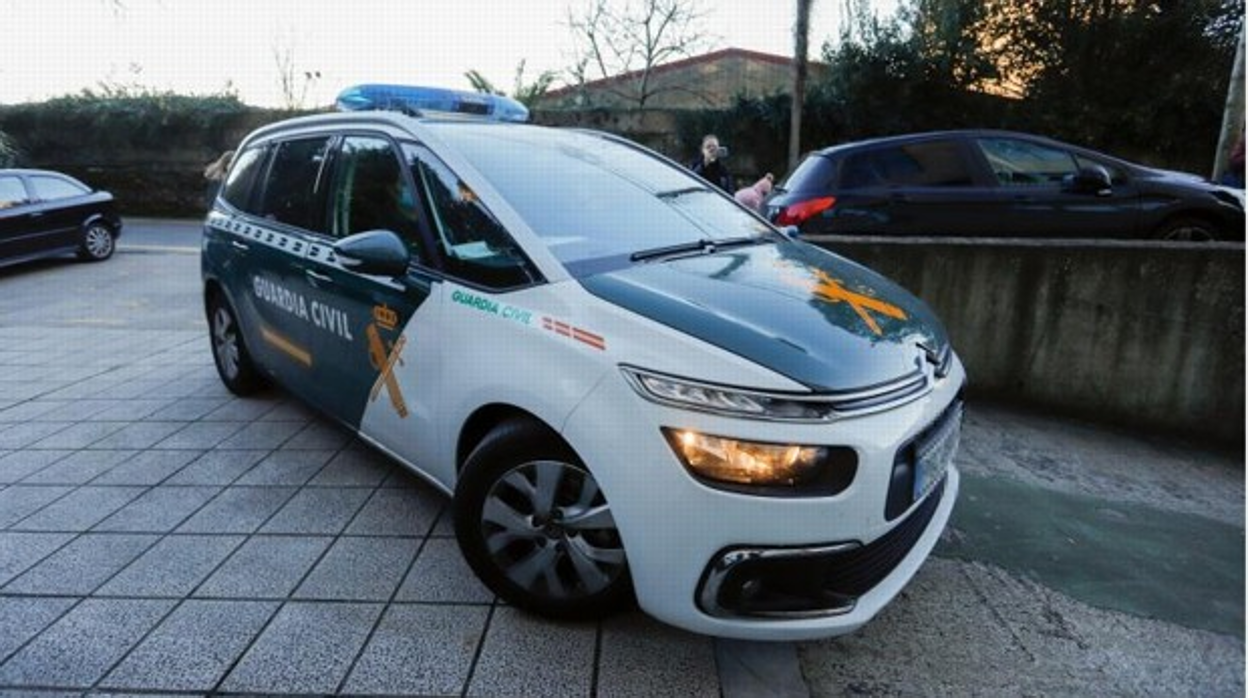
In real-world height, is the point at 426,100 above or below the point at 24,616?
above

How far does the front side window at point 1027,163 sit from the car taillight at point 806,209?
1.46 m

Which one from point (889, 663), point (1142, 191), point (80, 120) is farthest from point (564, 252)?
point (80, 120)

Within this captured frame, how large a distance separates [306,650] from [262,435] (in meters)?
2.11

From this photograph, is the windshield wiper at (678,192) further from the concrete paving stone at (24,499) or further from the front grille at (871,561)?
the concrete paving stone at (24,499)

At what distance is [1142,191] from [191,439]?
7253 mm

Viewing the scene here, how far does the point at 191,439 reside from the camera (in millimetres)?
3938

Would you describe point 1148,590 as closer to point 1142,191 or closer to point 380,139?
point 380,139

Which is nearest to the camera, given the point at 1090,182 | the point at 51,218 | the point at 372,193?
the point at 372,193

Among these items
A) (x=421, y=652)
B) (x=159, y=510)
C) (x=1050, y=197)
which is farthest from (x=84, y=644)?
(x=1050, y=197)

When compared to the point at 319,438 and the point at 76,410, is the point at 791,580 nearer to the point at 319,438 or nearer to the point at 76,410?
the point at 319,438

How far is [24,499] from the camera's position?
325 centimetres

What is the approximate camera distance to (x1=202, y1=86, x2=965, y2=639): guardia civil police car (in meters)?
1.84

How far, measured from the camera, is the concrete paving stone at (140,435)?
3.88 metres

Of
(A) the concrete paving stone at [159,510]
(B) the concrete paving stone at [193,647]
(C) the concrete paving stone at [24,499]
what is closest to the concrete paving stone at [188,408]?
(C) the concrete paving stone at [24,499]
